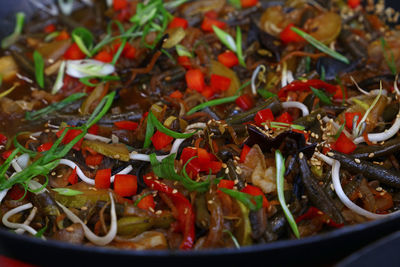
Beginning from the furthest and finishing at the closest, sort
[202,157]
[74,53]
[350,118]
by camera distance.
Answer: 1. [74,53]
2. [350,118]
3. [202,157]

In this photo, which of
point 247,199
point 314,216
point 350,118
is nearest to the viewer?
point 247,199

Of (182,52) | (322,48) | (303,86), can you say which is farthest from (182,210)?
(322,48)

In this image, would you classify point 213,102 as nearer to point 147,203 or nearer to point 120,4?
point 147,203

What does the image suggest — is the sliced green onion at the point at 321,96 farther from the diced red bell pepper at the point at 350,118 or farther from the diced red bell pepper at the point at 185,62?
the diced red bell pepper at the point at 185,62

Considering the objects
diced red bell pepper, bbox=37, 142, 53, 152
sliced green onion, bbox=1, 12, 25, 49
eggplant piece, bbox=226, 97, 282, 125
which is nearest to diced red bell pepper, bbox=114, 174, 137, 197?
diced red bell pepper, bbox=37, 142, 53, 152

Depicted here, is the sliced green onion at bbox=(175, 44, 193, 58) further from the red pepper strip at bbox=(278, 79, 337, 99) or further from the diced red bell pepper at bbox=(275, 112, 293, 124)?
the diced red bell pepper at bbox=(275, 112, 293, 124)

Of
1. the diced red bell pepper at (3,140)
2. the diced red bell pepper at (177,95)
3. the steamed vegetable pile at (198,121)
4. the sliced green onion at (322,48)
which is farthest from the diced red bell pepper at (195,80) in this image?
the diced red bell pepper at (3,140)

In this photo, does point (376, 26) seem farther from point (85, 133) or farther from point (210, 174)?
point (85, 133)
